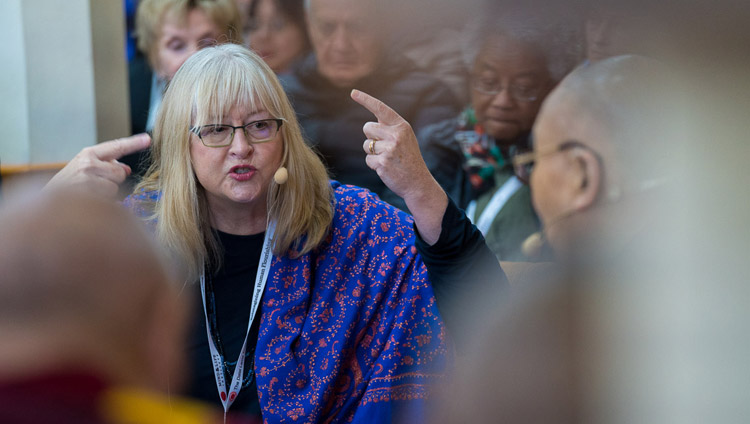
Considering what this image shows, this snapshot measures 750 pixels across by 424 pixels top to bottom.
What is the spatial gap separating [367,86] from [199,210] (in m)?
0.89

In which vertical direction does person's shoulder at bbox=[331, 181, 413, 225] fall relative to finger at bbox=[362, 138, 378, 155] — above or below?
below

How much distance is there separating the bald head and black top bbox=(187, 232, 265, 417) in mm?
1535

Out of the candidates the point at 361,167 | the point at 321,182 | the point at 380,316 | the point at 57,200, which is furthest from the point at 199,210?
the point at 57,200

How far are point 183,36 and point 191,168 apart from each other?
1.14m

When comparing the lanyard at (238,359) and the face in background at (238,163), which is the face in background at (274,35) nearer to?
the face in background at (238,163)

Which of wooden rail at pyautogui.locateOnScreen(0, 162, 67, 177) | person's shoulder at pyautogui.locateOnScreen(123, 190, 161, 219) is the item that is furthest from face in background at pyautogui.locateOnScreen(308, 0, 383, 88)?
wooden rail at pyautogui.locateOnScreen(0, 162, 67, 177)

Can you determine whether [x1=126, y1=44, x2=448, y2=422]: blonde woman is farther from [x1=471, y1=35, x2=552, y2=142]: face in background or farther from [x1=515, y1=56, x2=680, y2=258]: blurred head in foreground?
[x1=515, y1=56, x2=680, y2=258]: blurred head in foreground

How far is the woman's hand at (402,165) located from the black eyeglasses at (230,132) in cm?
34

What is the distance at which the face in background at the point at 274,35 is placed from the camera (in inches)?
→ 147

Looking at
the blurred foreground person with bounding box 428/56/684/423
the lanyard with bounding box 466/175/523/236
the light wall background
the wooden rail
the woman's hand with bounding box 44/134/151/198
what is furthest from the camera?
the light wall background

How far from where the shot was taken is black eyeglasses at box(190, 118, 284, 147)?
2.25 meters

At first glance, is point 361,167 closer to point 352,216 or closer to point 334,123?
point 334,123

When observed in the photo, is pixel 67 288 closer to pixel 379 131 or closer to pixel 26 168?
pixel 379 131

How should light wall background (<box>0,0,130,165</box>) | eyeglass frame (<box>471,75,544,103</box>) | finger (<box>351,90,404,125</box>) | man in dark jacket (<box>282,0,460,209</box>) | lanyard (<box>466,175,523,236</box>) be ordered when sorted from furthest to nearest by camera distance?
light wall background (<box>0,0,130,165</box>) → lanyard (<box>466,175,523,236</box>) → man in dark jacket (<box>282,0,460,209</box>) → eyeglass frame (<box>471,75,544,103</box>) → finger (<box>351,90,404,125</box>)
